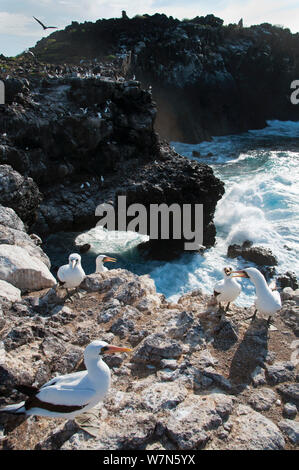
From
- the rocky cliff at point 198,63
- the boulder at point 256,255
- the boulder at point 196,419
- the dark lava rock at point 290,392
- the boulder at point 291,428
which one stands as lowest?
the boulder at point 256,255

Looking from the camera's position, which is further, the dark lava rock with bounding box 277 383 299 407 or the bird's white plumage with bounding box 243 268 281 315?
the bird's white plumage with bounding box 243 268 281 315

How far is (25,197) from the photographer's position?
18.0 m

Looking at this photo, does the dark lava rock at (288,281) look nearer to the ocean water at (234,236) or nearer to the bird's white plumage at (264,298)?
the ocean water at (234,236)

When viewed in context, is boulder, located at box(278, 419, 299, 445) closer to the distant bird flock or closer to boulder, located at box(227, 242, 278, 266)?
the distant bird flock

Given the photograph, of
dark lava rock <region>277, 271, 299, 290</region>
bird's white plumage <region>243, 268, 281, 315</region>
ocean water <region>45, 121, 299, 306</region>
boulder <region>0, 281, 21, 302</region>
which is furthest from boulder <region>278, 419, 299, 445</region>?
dark lava rock <region>277, 271, 299, 290</region>

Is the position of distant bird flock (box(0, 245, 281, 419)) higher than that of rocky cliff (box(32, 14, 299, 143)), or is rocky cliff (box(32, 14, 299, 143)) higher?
rocky cliff (box(32, 14, 299, 143))

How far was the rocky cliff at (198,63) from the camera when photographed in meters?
53.2

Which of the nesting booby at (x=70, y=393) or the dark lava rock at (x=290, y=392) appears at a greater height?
the nesting booby at (x=70, y=393)

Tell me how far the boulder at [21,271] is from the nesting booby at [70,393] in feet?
A: 14.7

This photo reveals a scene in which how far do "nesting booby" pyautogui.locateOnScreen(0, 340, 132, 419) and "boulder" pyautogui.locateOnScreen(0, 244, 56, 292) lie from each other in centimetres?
447

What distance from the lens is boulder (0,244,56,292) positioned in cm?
838

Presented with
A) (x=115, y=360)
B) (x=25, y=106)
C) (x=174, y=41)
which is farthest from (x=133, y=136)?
(x=174, y=41)

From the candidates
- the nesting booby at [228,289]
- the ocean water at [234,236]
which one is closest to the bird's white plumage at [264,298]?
the nesting booby at [228,289]
